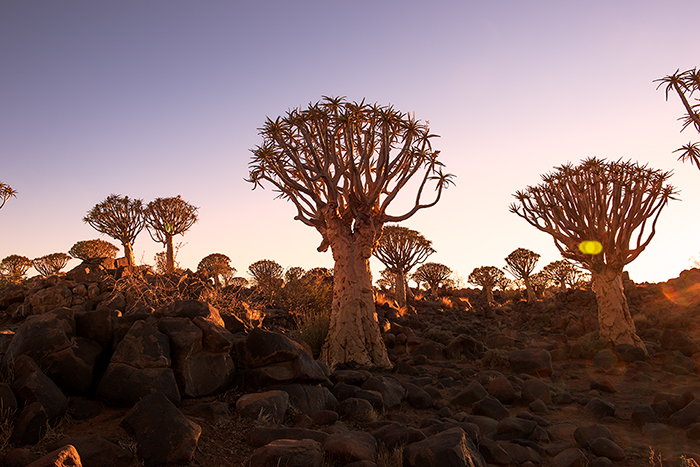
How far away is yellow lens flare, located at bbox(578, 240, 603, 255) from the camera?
11406 millimetres

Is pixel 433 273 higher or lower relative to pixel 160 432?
higher

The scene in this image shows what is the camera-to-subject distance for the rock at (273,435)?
13.2 ft

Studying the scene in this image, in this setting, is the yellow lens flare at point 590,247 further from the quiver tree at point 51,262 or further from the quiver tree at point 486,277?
the quiver tree at point 51,262

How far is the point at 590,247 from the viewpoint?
37.9 ft

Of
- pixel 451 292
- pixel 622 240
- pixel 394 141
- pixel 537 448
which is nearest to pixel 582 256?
pixel 622 240

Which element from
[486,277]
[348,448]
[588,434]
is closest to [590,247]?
[588,434]

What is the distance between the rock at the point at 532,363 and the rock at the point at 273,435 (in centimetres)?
614

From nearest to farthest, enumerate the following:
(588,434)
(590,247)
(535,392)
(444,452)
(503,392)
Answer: (444,452) < (588,434) < (503,392) < (535,392) < (590,247)

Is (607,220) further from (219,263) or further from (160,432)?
(219,263)

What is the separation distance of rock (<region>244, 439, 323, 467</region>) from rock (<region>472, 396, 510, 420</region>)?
327cm

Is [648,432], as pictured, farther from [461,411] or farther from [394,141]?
[394,141]

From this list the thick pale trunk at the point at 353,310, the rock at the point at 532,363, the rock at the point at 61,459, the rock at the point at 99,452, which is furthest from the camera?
the thick pale trunk at the point at 353,310

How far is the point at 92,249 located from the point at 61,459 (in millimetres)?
37936

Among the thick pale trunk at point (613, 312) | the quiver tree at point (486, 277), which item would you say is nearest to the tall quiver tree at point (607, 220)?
the thick pale trunk at point (613, 312)
